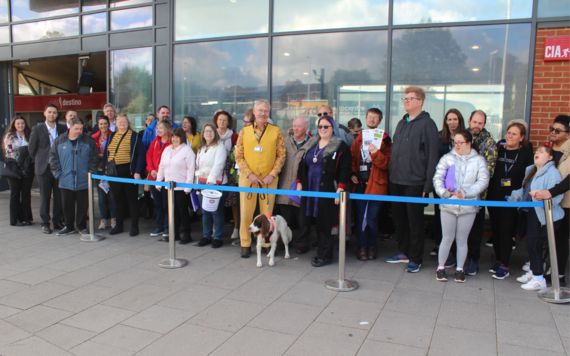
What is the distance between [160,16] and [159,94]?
155cm

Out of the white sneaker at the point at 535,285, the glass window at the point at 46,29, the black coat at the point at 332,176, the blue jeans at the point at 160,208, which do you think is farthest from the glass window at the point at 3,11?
the white sneaker at the point at 535,285

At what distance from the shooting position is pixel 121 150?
649 cm

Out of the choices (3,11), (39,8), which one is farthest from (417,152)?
(3,11)

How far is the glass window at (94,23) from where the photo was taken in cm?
879

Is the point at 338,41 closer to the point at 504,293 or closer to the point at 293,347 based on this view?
the point at 504,293

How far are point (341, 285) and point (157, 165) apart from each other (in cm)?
355

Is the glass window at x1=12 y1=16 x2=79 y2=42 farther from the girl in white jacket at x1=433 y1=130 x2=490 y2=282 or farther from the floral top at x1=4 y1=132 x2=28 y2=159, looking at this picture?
the girl in white jacket at x1=433 y1=130 x2=490 y2=282

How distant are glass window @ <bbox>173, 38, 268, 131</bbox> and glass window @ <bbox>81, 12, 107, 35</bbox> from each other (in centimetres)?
202

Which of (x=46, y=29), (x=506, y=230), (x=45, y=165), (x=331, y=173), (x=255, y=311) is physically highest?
(x=46, y=29)

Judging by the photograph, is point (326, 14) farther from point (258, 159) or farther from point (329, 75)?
point (258, 159)

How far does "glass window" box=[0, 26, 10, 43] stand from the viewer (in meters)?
9.93

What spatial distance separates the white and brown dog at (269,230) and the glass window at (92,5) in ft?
22.0

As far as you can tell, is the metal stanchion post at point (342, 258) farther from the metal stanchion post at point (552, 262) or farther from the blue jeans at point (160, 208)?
the blue jeans at point (160, 208)

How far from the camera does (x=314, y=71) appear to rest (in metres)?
7.14
